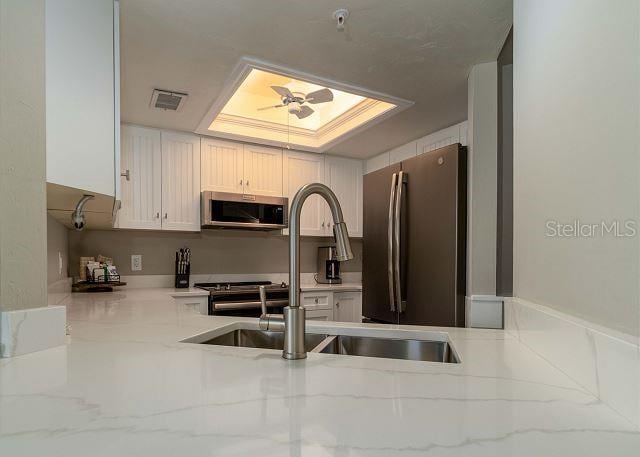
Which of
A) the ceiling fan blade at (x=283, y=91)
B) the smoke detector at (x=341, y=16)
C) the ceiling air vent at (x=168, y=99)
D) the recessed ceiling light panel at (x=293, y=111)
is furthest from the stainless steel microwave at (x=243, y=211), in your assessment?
the smoke detector at (x=341, y=16)

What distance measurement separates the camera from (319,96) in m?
2.48

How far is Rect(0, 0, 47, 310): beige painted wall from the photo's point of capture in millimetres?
913

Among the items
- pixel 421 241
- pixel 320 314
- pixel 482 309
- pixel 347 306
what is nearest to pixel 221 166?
pixel 320 314

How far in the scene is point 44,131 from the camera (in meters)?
1.02

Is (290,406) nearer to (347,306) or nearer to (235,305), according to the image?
(235,305)

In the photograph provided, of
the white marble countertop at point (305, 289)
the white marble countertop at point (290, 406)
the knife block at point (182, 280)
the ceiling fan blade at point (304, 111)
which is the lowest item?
the white marble countertop at point (305, 289)

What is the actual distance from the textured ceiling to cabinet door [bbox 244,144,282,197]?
968 millimetres

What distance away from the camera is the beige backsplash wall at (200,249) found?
3293mm

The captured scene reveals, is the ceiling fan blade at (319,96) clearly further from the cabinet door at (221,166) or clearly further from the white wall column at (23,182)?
the white wall column at (23,182)

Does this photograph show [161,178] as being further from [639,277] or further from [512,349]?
[639,277]

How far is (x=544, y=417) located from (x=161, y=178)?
10.3 ft

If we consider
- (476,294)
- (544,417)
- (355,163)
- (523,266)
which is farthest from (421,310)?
(355,163)

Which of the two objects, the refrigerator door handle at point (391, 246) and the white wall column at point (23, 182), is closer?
the white wall column at point (23, 182)

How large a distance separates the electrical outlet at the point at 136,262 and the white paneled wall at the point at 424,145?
2.35m
